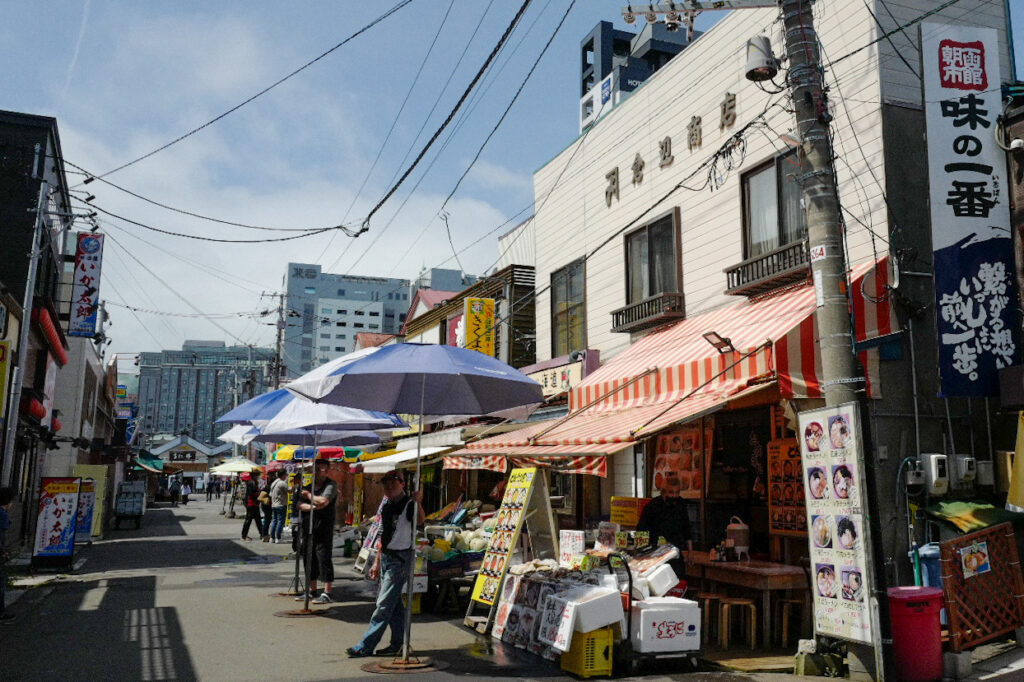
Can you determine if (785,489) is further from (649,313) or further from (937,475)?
(649,313)

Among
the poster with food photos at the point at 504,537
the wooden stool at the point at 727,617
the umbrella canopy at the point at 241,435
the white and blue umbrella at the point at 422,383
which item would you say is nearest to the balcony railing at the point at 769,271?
the white and blue umbrella at the point at 422,383

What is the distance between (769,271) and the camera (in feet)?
36.0

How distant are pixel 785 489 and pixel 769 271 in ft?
9.99

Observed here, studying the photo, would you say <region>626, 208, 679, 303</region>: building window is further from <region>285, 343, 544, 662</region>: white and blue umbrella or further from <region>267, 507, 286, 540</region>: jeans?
<region>267, 507, 286, 540</region>: jeans

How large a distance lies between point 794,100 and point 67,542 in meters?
16.2

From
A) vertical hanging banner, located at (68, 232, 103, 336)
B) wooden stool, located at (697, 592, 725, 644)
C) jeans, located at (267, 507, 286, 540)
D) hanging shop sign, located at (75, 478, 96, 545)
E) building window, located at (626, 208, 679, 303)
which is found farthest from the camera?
jeans, located at (267, 507, 286, 540)

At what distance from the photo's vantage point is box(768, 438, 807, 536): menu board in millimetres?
10242

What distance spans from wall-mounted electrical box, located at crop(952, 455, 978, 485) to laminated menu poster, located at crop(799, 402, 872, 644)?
96.3 inches

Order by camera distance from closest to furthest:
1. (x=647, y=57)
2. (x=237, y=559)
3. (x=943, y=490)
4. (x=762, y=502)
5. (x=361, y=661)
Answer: (x=361, y=661), (x=943, y=490), (x=762, y=502), (x=237, y=559), (x=647, y=57)

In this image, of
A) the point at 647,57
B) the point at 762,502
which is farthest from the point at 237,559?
the point at 647,57

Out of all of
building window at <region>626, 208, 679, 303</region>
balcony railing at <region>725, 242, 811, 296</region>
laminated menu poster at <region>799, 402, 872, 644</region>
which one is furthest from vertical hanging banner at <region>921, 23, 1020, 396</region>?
building window at <region>626, 208, 679, 303</region>

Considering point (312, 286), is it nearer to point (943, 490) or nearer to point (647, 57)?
point (647, 57)

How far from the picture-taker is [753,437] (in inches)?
459

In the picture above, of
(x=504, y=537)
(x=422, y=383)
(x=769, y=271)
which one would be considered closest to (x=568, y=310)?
(x=769, y=271)
